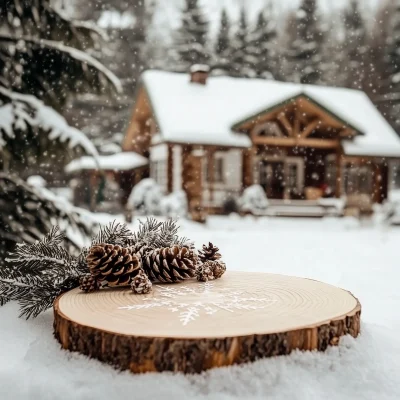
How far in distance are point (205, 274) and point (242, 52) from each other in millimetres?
30118

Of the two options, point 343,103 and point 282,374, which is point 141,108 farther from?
point 282,374

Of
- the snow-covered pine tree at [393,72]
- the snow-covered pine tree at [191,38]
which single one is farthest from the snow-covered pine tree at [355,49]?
the snow-covered pine tree at [191,38]

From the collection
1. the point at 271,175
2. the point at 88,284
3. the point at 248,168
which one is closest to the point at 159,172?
the point at 248,168

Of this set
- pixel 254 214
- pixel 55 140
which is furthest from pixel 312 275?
pixel 254 214

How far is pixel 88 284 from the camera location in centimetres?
269

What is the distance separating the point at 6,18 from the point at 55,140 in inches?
50.0

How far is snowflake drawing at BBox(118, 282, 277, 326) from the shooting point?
229 centimetres

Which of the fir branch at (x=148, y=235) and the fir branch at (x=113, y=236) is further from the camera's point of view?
the fir branch at (x=148, y=235)

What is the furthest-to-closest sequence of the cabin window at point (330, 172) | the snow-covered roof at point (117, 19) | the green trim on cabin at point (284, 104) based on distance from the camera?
the snow-covered roof at point (117, 19) < the cabin window at point (330, 172) < the green trim on cabin at point (284, 104)

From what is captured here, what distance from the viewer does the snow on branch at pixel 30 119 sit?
466cm

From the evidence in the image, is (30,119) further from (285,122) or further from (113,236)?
(285,122)

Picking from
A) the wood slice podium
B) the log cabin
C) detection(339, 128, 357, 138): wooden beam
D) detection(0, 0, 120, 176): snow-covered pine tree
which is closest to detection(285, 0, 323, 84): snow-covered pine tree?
the log cabin

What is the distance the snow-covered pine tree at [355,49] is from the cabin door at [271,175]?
16.0 m

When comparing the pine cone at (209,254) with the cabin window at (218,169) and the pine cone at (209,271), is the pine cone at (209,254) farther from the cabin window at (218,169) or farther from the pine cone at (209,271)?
the cabin window at (218,169)
